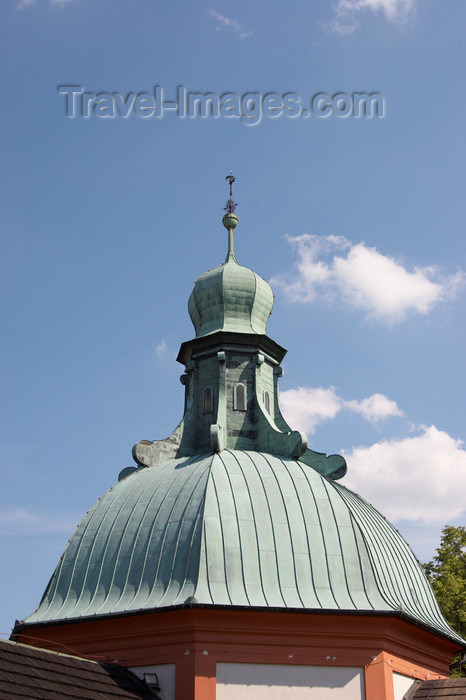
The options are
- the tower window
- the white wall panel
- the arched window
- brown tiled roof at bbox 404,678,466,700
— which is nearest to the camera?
the white wall panel

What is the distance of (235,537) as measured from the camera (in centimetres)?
1841

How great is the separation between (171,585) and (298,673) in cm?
297

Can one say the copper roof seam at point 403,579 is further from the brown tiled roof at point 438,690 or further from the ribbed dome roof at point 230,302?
the ribbed dome roof at point 230,302

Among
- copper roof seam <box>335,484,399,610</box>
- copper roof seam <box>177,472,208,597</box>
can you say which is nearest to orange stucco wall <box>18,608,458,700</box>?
copper roof seam <box>335,484,399,610</box>

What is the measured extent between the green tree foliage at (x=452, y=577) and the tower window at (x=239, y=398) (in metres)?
9.50

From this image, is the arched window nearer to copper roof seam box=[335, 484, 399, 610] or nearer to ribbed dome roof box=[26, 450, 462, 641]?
ribbed dome roof box=[26, 450, 462, 641]

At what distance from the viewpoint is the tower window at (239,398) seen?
2356 cm

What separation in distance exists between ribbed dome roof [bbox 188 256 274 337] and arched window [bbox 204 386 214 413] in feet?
5.63

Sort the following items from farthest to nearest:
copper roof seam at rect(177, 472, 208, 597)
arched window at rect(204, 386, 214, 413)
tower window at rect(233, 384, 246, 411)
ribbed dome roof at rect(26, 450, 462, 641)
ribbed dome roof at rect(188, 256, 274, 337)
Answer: ribbed dome roof at rect(188, 256, 274, 337) → arched window at rect(204, 386, 214, 413) → tower window at rect(233, 384, 246, 411) → ribbed dome roof at rect(26, 450, 462, 641) → copper roof seam at rect(177, 472, 208, 597)

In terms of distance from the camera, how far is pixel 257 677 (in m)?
17.0

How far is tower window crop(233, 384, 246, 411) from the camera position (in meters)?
23.6

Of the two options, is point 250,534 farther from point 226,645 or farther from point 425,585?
point 425,585

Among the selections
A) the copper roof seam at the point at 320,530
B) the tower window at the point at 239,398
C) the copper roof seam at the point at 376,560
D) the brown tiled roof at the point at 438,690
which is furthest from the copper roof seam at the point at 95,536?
the brown tiled roof at the point at 438,690

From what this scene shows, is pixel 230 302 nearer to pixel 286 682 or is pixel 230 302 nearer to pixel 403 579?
pixel 403 579
